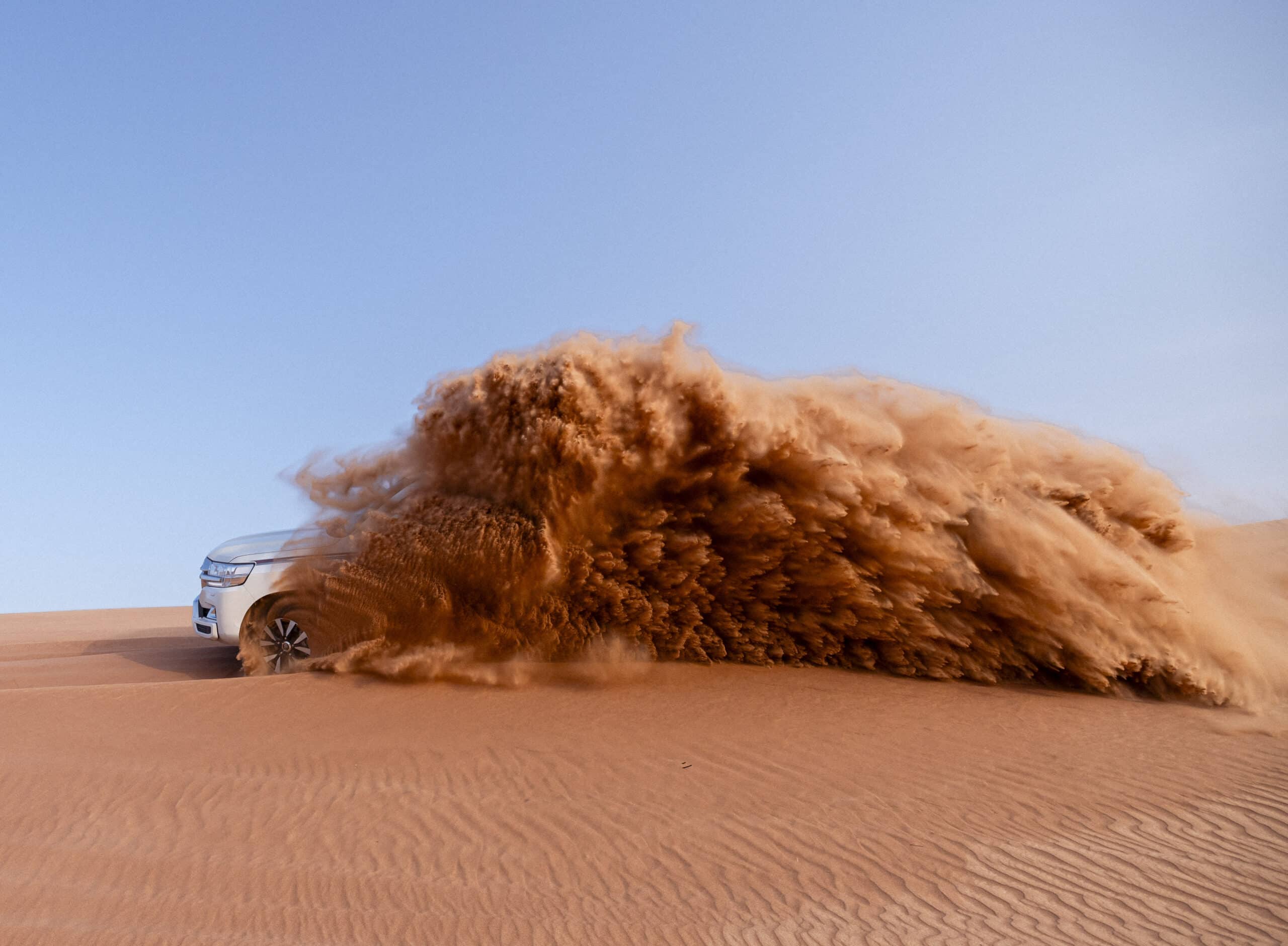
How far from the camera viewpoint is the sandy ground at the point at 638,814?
368cm

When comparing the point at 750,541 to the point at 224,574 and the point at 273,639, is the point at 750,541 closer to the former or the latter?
the point at 273,639

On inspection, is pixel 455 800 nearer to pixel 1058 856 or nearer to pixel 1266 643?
pixel 1058 856

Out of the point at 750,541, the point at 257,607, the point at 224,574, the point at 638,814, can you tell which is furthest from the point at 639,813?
the point at 224,574

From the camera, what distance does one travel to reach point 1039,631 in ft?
22.0

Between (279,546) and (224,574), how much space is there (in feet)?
1.92

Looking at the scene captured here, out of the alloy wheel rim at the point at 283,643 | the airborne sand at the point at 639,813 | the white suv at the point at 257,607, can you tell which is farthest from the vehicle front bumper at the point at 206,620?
the airborne sand at the point at 639,813

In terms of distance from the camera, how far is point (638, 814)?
4520mm

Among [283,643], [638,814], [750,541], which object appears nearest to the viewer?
[638,814]

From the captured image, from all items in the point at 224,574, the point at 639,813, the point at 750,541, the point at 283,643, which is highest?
the point at 750,541

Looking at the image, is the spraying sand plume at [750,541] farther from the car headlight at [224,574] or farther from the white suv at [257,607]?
the car headlight at [224,574]

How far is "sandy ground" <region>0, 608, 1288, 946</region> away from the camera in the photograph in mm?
3680

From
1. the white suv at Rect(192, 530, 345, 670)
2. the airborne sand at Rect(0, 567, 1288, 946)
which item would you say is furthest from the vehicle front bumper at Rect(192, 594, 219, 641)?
the airborne sand at Rect(0, 567, 1288, 946)

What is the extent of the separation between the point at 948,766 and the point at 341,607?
486 cm

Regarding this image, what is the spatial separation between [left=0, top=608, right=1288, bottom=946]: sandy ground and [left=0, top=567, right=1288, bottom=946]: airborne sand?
18 millimetres
